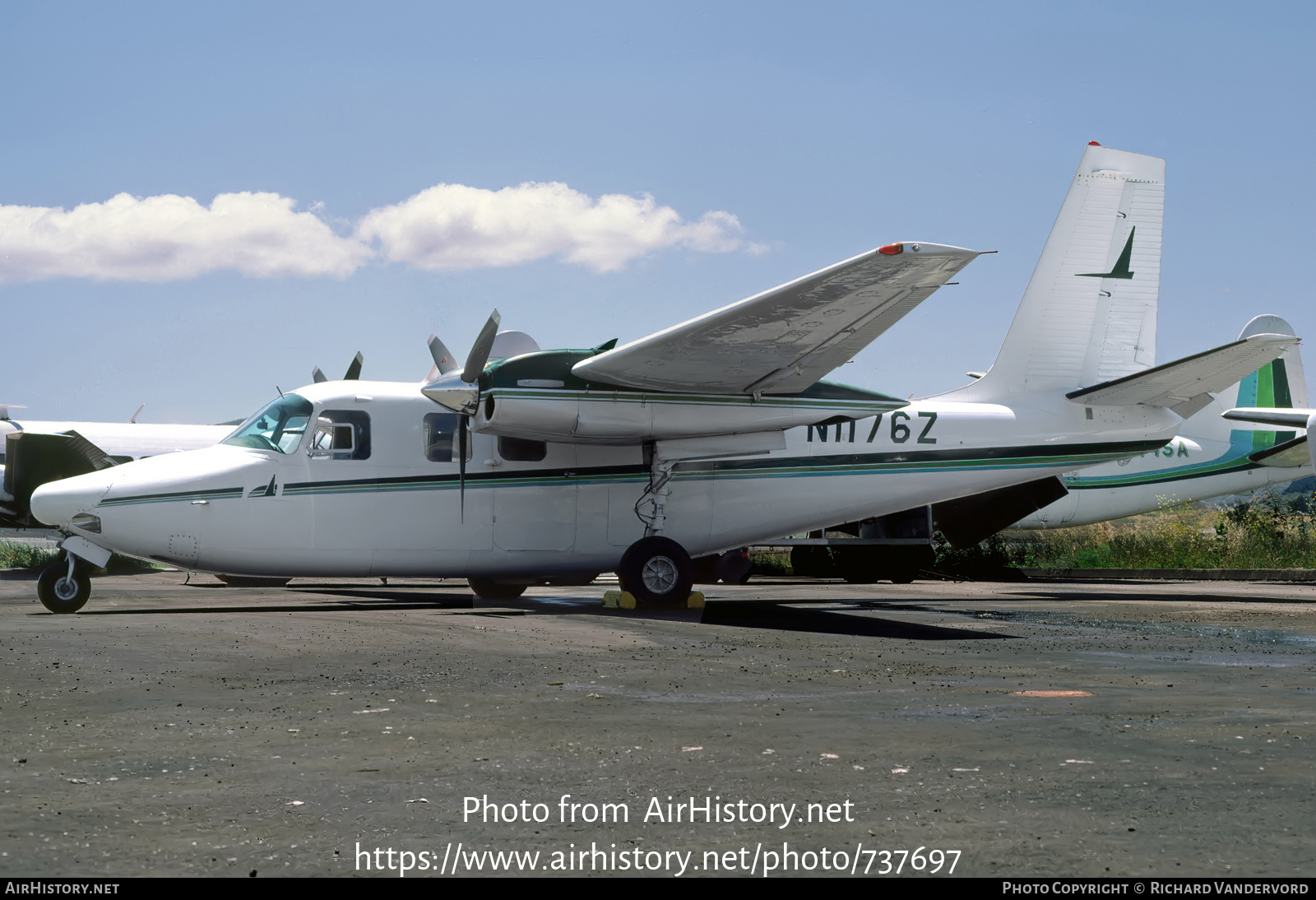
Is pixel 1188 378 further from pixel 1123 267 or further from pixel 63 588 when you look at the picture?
pixel 63 588

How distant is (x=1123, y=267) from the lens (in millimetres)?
16641

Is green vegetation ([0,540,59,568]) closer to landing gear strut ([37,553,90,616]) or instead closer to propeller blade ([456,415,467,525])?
landing gear strut ([37,553,90,616])

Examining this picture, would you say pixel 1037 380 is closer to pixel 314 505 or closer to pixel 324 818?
pixel 314 505

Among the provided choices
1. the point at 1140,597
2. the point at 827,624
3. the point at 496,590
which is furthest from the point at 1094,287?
the point at 496,590

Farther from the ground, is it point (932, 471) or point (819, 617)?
point (932, 471)

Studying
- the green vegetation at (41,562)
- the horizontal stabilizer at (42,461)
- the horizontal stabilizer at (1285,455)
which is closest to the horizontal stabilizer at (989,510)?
the horizontal stabilizer at (1285,455)

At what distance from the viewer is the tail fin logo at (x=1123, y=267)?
1656 centimetres

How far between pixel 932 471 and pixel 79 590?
1106cm

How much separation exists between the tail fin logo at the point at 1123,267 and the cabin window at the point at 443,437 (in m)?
9.37

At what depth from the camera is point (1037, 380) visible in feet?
54.5

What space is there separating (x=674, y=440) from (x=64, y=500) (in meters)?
7.36

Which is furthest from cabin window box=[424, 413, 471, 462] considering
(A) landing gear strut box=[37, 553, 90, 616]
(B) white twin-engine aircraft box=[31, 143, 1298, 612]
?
(A) landing gear strut box=[37, 553, 90, 616]

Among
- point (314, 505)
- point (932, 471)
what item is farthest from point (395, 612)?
point (932, 471)
